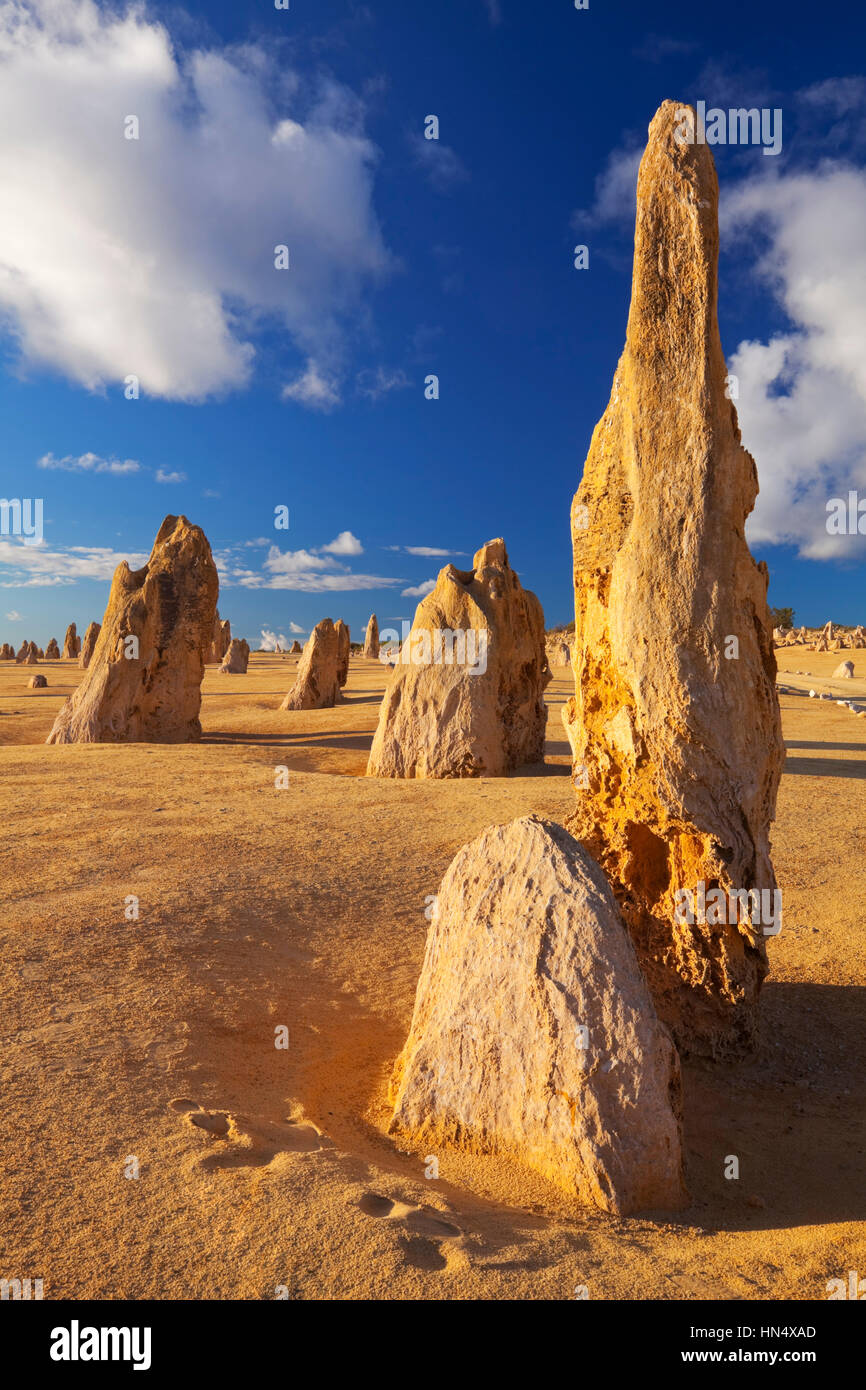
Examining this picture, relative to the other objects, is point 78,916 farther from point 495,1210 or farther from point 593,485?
point 593,485

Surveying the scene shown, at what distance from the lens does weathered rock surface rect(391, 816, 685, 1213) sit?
3.21m

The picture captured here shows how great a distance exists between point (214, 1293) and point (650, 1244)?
147cm

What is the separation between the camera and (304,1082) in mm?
3998

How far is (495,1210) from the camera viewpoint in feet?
9.63

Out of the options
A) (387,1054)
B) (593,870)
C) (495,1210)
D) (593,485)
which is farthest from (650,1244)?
(593,485)

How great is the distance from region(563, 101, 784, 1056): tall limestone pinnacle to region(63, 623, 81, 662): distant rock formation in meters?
51.2

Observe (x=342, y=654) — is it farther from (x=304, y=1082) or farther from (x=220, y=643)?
(x=220, y=643)

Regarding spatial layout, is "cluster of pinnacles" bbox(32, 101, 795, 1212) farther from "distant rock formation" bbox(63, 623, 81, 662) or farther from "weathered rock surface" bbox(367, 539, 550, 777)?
"distant rock formation" bbox(63, 623, 81, 662)

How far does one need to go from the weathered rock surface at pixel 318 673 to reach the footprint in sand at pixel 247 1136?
17.1 m

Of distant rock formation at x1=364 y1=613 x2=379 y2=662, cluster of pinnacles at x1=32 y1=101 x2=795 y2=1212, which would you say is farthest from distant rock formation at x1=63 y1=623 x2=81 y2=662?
cluster of pinnacles at x1=32 y1=101 x2=795 y2=1212

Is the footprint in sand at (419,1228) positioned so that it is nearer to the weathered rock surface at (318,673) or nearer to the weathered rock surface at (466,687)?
the weathered rock surface at (466,687)

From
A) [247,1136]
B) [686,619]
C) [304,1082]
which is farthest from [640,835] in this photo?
[247,1136]

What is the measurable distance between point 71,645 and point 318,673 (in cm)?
3630

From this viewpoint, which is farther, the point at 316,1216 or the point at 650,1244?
the point at 650,1244
